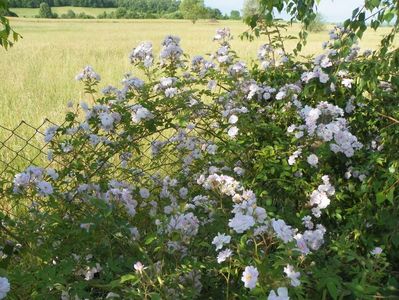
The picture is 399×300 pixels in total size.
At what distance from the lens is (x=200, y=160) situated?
8.96 feet

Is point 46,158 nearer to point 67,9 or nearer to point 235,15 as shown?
point 235,15

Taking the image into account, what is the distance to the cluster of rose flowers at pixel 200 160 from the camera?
60.7 inches

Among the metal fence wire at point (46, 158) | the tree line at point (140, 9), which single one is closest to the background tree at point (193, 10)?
the tree line at point (140, 9)

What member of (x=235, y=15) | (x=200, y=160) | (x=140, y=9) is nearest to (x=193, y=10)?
(x=235, y=15)

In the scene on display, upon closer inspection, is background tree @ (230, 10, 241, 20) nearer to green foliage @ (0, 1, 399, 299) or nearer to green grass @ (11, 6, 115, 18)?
green grass @ (11, 6, 115, 18)

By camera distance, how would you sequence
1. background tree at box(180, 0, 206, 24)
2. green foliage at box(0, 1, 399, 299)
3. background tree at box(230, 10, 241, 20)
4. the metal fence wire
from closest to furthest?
green foliage at box(0, 1, 399, 299), the metal fence wire, background tree at box(180, 0, 206, 24), background tree at box(230, 10, 241, 20)

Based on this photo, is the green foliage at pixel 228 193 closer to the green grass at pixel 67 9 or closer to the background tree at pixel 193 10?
the background tree at pixel 193 10

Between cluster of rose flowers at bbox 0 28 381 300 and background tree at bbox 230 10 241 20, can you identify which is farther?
background tree at bbox 230 10 241 20

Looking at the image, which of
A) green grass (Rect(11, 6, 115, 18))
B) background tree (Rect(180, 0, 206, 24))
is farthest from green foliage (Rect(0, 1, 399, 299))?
green grass (Rect(11, 6, 115, 18))

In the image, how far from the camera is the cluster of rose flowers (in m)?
1.54

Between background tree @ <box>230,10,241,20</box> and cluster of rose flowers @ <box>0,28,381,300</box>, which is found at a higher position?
cluster of rose flowers @ <box>0,28,381,300</box>

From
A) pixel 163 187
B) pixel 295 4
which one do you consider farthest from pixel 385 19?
pixel 163 187

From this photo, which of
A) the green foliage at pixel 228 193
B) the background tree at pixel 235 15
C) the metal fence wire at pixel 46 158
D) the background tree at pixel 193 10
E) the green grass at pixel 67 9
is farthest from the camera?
the background tree at pixel 235 15

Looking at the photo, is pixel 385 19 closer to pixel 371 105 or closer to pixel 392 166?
pixel 392 166
